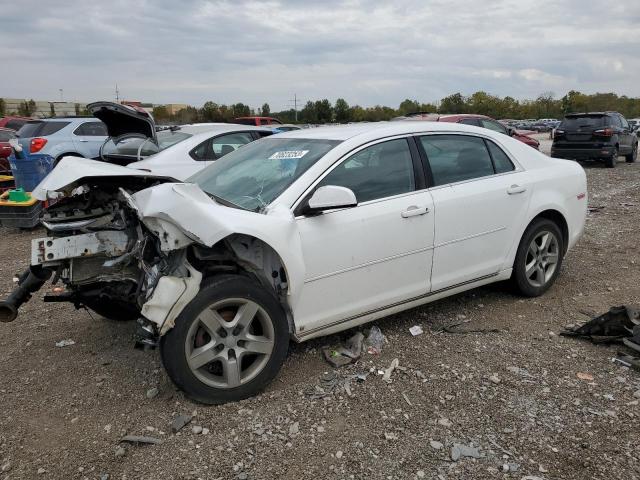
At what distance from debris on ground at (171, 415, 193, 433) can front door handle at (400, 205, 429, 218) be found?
1931 millimetres

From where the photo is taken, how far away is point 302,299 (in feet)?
11.0

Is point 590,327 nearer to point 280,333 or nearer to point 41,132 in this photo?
point 280,333

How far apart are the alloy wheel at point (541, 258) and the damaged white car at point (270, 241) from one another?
1.62 ft

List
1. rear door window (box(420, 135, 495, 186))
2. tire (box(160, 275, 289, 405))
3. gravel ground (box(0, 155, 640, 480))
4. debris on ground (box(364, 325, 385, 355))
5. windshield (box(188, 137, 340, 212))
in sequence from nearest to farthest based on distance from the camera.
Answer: gravel ground (box(0, 155, 640, 480)), tire (box(160, 275, 289, 405)), windshield (box(188, 137, 340, 212)), debris on ground (box(364, 325, 385, 355)), rear door window (box(420, 135, 495, 186))

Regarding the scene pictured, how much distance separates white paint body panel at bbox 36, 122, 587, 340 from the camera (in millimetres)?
3094

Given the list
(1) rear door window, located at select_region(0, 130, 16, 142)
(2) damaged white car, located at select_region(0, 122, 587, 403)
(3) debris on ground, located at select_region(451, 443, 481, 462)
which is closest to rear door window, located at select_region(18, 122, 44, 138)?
(1) rear door window, located at select_region(0, 130, 16, 142)

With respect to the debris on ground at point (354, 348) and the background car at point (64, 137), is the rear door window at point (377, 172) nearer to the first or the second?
the debris on ground at point (354, 348)

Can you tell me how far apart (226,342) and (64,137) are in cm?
1046

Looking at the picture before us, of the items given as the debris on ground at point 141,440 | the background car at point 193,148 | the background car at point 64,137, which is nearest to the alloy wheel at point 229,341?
the debris on ground at point 141,440

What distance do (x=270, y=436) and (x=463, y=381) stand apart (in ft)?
4.33

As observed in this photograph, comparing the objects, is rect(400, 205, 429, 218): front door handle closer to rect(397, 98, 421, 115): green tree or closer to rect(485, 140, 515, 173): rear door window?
rect(485, 140, 515, 173): rear door window

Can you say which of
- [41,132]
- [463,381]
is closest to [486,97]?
[41,132]

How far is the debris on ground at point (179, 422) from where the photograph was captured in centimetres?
298

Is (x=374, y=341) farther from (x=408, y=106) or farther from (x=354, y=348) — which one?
(x=408, y=106)
